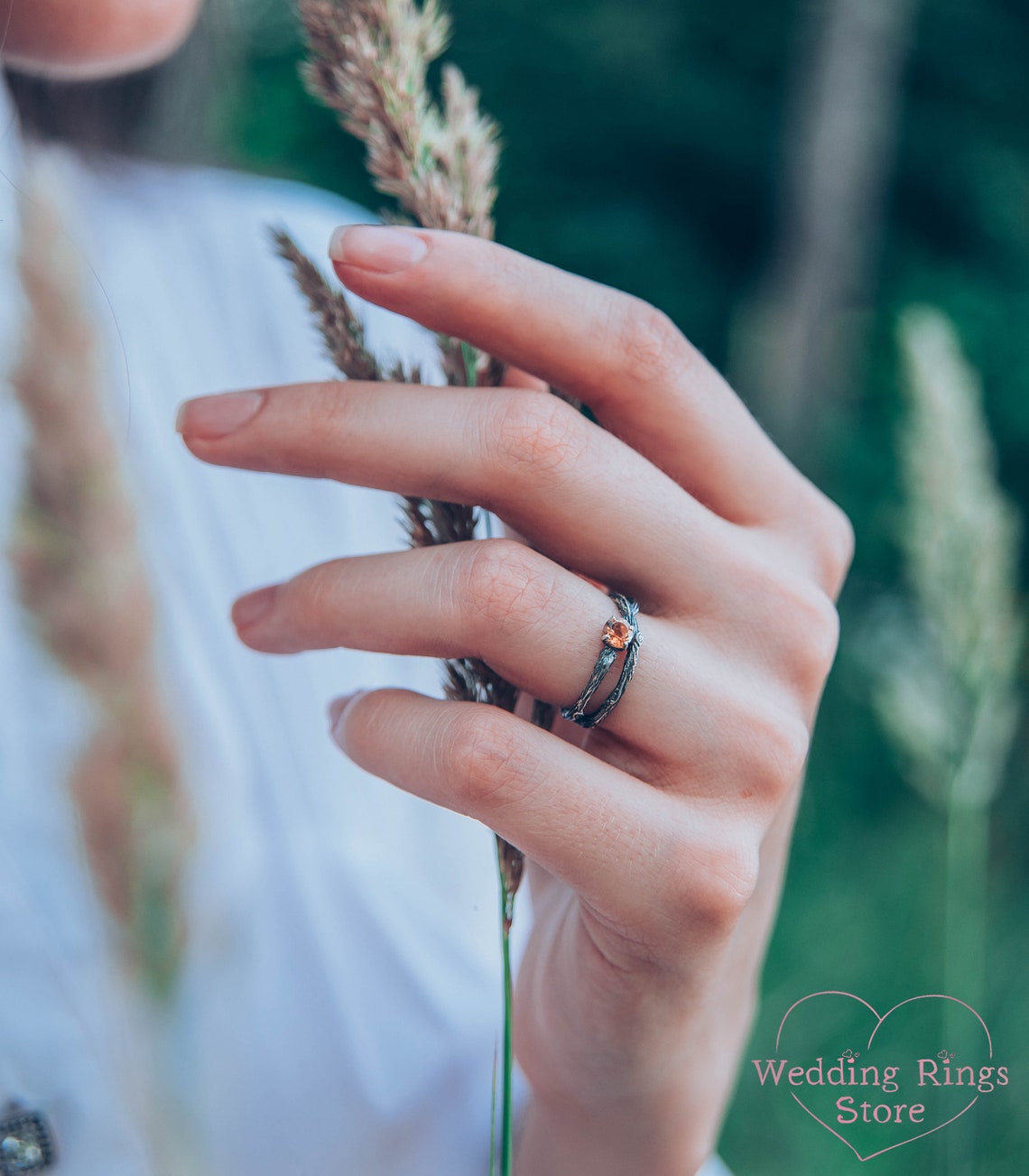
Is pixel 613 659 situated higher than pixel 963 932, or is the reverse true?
pixel 613 659

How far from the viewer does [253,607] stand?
0.57 m

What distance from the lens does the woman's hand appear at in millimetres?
479

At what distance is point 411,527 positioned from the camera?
0.54 metres

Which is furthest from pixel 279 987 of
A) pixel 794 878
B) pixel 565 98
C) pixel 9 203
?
pixel 565 98

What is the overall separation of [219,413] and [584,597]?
0.78 feet

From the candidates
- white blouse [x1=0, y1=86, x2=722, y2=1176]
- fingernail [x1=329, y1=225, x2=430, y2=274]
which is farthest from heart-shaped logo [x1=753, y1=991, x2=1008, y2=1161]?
fingernail [x1=329, y1=225, x2=430, y2=274]

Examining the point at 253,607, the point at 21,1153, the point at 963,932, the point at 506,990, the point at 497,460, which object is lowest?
the point at 963,932

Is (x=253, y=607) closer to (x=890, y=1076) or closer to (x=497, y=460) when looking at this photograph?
(x=497, y=460)

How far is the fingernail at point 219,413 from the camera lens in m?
0.52

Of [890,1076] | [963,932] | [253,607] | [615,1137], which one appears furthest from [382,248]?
[963,932]

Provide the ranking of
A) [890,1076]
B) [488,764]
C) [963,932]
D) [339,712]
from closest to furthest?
[488,764]
[339,712]
[890,1076]
[963,932]

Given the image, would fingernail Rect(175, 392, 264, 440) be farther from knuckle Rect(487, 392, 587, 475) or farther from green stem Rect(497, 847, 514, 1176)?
green stem Rect(497, 847, 514, 1176)

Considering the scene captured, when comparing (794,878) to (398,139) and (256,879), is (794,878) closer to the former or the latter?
(256,879)

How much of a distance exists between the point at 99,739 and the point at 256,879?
0.27 m
